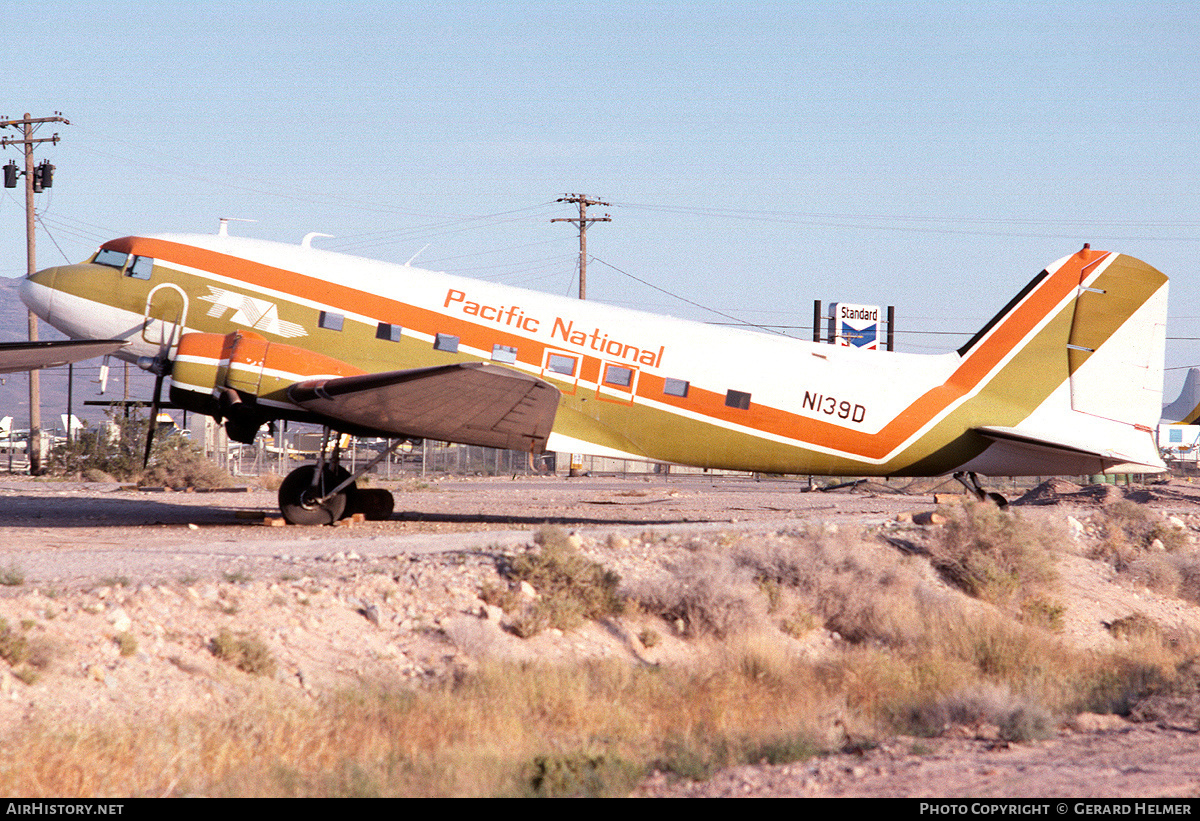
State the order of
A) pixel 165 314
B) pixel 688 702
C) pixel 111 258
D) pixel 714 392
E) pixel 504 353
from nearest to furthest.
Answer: pixel 688 702, pixel 165 314, pixel 504 353, pixel 111 258, pixel 714 392

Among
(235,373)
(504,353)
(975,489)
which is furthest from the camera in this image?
(975,489)

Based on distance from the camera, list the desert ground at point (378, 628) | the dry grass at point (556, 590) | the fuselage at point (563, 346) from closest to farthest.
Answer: the desert ground at point (378, 628), the dry grass at point (556, 590), the fuselage at point (563, 346)

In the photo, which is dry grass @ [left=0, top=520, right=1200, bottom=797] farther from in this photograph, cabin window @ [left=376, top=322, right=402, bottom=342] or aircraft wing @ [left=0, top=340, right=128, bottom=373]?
aircraft wing @ [left=0, top=340, right=128, bottom=373]

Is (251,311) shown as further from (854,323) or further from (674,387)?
(854,323)

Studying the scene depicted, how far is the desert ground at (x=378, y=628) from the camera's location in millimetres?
8516

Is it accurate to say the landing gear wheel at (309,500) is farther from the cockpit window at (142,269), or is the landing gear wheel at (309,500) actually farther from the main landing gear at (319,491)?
the cockpit window at (142,269)

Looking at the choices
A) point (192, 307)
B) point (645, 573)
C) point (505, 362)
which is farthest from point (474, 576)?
point (192, 307)

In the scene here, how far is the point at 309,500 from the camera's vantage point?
2031 cm

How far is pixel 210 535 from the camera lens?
1819 centimetres

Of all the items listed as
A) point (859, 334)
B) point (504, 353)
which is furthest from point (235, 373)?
point (859, 334)

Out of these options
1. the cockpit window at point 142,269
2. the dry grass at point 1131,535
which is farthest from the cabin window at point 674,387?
the cockpit window at point 142,269

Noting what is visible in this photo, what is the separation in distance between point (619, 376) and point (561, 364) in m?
1.13

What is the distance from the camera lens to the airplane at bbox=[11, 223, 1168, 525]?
1894cm

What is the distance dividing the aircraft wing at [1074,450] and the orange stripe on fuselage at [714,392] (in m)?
1.15
